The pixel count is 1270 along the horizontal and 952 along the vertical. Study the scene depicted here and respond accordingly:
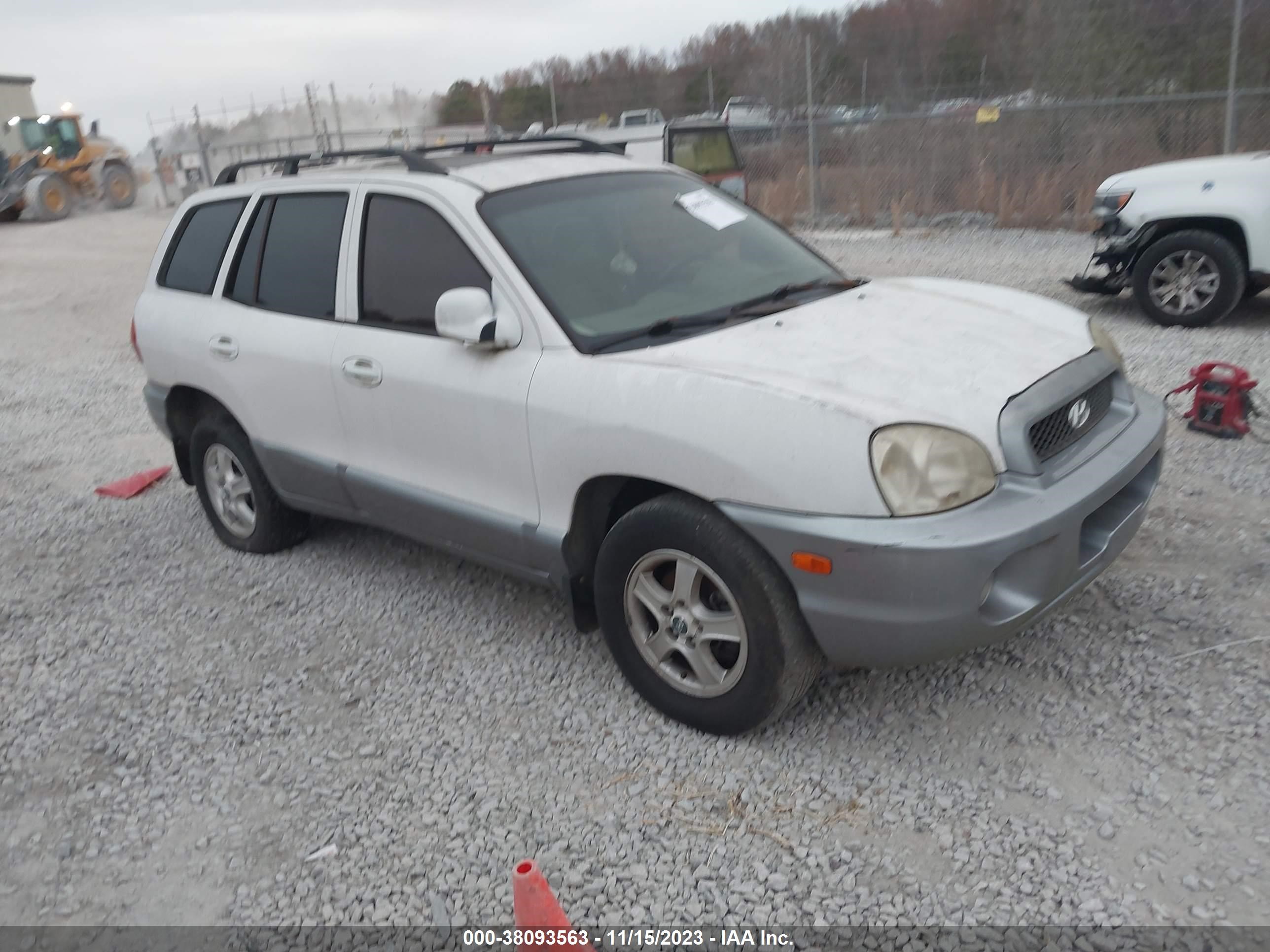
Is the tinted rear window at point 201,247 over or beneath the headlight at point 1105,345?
over

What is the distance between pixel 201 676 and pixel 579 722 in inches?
63.8

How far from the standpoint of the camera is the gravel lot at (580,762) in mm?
2705

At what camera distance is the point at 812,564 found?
2768mm

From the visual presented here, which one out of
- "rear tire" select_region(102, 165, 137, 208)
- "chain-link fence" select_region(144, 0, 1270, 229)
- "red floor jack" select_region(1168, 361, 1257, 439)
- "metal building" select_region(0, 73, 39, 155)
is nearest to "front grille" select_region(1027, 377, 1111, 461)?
"red floor jack" select_region(1168, 361, 1257, 439)

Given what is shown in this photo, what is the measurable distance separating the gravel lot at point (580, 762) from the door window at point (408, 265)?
1.31 metres

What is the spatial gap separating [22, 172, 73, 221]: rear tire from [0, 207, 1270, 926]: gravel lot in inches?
960

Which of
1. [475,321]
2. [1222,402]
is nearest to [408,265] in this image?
[475,321]

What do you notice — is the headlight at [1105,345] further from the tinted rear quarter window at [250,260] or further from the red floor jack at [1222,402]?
the tinted rear quarter window at [250,260]

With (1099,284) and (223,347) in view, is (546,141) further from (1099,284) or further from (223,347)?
(1099,284)

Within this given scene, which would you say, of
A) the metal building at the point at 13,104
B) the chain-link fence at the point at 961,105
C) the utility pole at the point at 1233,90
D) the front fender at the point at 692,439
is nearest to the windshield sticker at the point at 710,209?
the front fender at the point at 692,439

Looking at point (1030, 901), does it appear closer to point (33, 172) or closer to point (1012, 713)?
point (1012, 713)

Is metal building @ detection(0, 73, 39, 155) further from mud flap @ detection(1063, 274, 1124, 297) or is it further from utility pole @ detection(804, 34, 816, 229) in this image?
mud flap @ detection(1063, 274, 1124, 297)

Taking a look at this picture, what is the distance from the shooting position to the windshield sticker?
4031 millimetres

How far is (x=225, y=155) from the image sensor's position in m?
28.7
